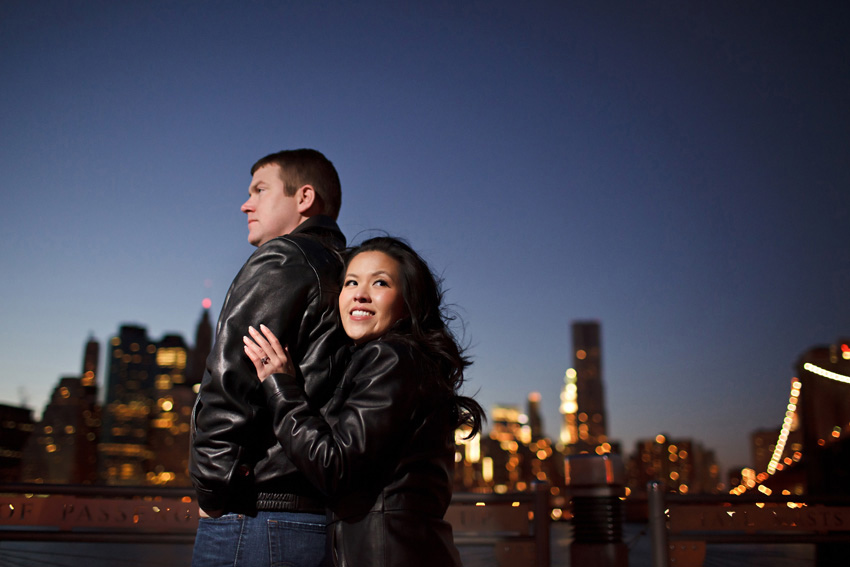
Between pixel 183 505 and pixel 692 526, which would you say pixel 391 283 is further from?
pixel 692 526

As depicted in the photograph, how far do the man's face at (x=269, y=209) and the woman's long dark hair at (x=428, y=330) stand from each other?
1.45ft

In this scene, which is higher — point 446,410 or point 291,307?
point 291,307

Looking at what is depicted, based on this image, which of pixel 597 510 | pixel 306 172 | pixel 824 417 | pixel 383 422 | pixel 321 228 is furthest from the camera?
pixel 824 417

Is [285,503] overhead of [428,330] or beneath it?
beneath

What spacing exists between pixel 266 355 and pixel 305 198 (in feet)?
2.76

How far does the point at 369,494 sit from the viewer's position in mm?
2244

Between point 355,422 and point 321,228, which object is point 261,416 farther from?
point 321,228

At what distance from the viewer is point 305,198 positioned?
300 centimetres

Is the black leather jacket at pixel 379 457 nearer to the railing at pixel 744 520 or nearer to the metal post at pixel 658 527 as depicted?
the metal post at pixel 658 527

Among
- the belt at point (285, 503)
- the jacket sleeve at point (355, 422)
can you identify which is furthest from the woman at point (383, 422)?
the belt at point (285, 503)

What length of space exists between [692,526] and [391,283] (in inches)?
168

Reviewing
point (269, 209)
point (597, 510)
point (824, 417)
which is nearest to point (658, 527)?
point (597, 510)

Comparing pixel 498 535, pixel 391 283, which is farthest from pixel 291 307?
pixel 498 535

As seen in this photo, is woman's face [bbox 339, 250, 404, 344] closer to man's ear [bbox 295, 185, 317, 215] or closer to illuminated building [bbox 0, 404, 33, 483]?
man's ear [bbox 295, 185, 317, 215]
